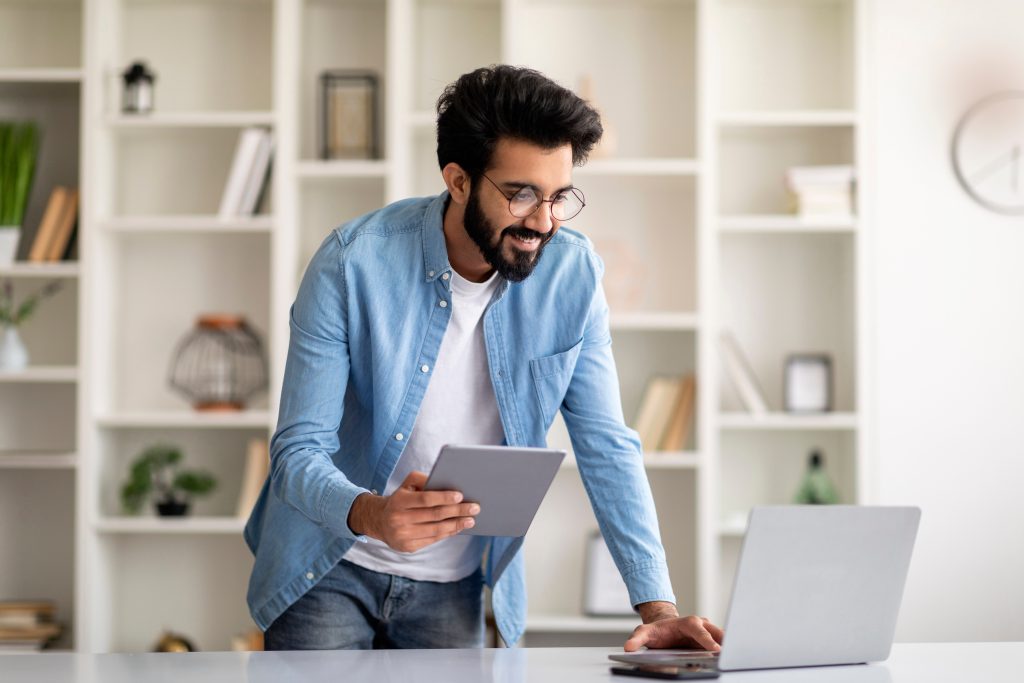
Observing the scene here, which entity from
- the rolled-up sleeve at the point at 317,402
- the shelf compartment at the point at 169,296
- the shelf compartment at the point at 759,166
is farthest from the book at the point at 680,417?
the rolled-up sleeve at the point at 317,402

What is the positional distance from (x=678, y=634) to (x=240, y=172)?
2311 millimetres

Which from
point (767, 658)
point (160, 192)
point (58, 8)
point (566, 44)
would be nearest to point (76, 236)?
point (160, 192)

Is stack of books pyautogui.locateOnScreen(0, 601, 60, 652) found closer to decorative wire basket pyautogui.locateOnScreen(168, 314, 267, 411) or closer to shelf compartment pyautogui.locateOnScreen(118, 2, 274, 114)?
decorative wire basket pyautogui.locateOnScreen(168, 314, 267, 411)

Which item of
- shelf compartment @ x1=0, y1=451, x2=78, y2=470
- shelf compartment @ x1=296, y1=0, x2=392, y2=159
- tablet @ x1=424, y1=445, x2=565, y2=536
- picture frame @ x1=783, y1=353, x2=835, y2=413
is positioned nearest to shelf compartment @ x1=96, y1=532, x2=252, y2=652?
shelf compartment @ x1=0, y1=451, x2=78, y2=470

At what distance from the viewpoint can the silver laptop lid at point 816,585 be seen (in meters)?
1.21

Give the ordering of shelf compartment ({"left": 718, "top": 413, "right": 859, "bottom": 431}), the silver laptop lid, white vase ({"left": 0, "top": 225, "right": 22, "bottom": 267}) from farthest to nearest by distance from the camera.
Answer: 1. white vase ({"left": 0, "top": 225, "right": 22, "bottom": 267})
2. shelf compartment ({"left": 718, "top": 413, "right": 859, "bottom": 431})
3. the silver laptop lid

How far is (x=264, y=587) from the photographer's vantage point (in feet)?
5.66

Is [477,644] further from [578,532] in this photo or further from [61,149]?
[61,149]

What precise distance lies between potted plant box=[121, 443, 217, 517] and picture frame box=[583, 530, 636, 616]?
1.15 meters

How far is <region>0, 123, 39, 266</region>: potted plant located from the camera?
332cm

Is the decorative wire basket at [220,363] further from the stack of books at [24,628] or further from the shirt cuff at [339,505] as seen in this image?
the shirt cuff at [339,505]

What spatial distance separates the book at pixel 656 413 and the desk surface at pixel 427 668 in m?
1.87

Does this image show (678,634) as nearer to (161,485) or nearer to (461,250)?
(461,250)

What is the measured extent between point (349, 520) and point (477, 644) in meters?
0.45
